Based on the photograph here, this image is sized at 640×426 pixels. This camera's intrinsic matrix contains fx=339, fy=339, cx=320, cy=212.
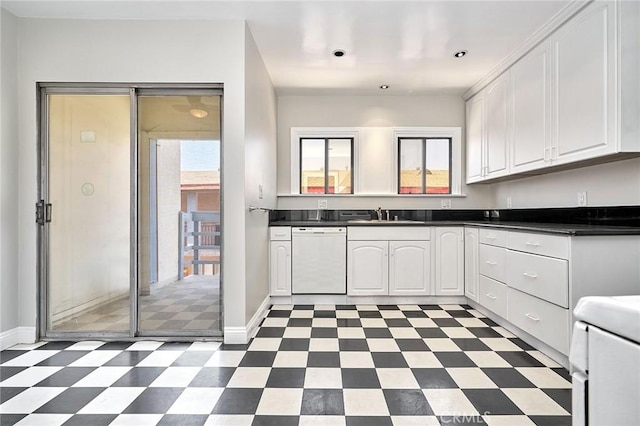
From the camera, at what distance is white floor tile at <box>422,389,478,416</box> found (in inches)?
65.3

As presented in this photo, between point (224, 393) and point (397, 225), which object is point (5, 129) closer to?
point (224, 393)

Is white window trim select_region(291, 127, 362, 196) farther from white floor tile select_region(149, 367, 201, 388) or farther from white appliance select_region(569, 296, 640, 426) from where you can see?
white appliance select_region(569, 296, 640, 426)

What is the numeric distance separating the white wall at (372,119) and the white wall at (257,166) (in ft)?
1.32

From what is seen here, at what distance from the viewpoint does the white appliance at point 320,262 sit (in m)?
3.70

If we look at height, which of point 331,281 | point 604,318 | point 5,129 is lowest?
point 331,281

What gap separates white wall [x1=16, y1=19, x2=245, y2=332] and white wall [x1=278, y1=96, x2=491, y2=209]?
1.78 metres

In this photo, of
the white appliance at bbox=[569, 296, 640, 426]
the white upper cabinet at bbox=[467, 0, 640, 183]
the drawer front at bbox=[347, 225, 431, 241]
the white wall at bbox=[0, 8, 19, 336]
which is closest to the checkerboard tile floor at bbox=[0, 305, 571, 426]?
the white wall at bbox=[0, 8, 19, 336]

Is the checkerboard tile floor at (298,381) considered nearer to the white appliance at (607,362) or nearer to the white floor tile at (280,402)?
the white floor tile at (280,402)

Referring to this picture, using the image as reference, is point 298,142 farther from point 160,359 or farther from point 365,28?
point 160,359

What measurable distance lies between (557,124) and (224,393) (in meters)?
2.92

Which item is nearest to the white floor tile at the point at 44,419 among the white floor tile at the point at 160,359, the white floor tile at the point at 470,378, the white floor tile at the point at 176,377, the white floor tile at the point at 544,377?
the white floor tile at the point at 176,377

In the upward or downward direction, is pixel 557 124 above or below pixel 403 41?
below

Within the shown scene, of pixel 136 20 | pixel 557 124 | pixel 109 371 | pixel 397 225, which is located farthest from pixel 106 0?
pixel 557 124

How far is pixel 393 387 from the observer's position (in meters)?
1.90
